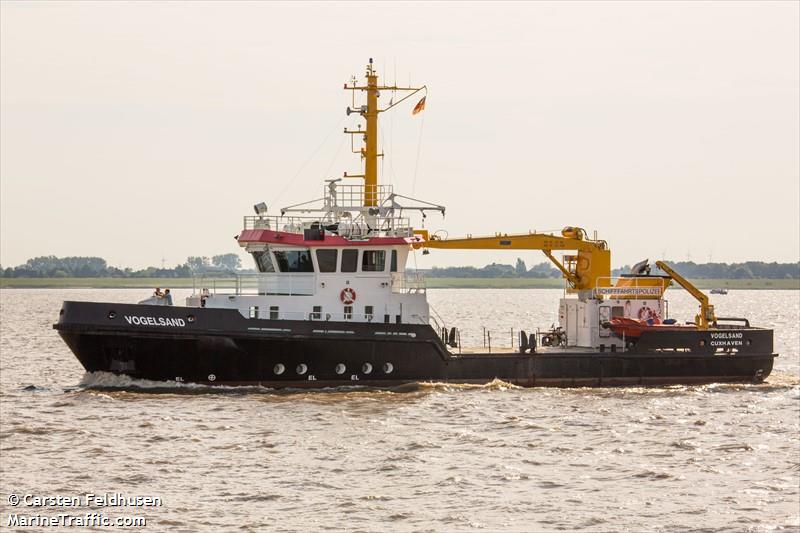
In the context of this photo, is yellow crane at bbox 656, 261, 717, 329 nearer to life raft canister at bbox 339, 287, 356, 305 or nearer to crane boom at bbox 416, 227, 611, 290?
crane boom at bbox 416, 227, 611, 290

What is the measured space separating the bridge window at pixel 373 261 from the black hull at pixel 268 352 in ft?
5.95

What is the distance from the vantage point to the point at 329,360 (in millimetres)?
28016

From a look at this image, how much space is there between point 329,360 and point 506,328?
35699 millimetres

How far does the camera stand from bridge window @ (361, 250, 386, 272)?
29.4 meters

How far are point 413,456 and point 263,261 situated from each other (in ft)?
32.2

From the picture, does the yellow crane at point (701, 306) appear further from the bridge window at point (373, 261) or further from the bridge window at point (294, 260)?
the bridge window at point (294, 260)

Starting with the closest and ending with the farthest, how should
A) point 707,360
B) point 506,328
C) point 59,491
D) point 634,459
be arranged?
point 59,491 → point 634,459 → point 707,360 → point 506,328

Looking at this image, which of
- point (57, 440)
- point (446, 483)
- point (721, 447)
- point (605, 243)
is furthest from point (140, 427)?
point (605, 243)

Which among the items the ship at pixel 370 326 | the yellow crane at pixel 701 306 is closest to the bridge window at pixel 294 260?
the ship at pixel 370 326

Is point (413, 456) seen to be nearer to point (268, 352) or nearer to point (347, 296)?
point (268, 352)

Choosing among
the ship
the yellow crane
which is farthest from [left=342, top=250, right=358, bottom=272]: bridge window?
the yellow crane

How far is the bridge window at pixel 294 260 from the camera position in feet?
Answer: 95.3

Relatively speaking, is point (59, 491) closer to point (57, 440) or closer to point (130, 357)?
point (57, 440)

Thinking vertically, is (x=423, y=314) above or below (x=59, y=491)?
above
